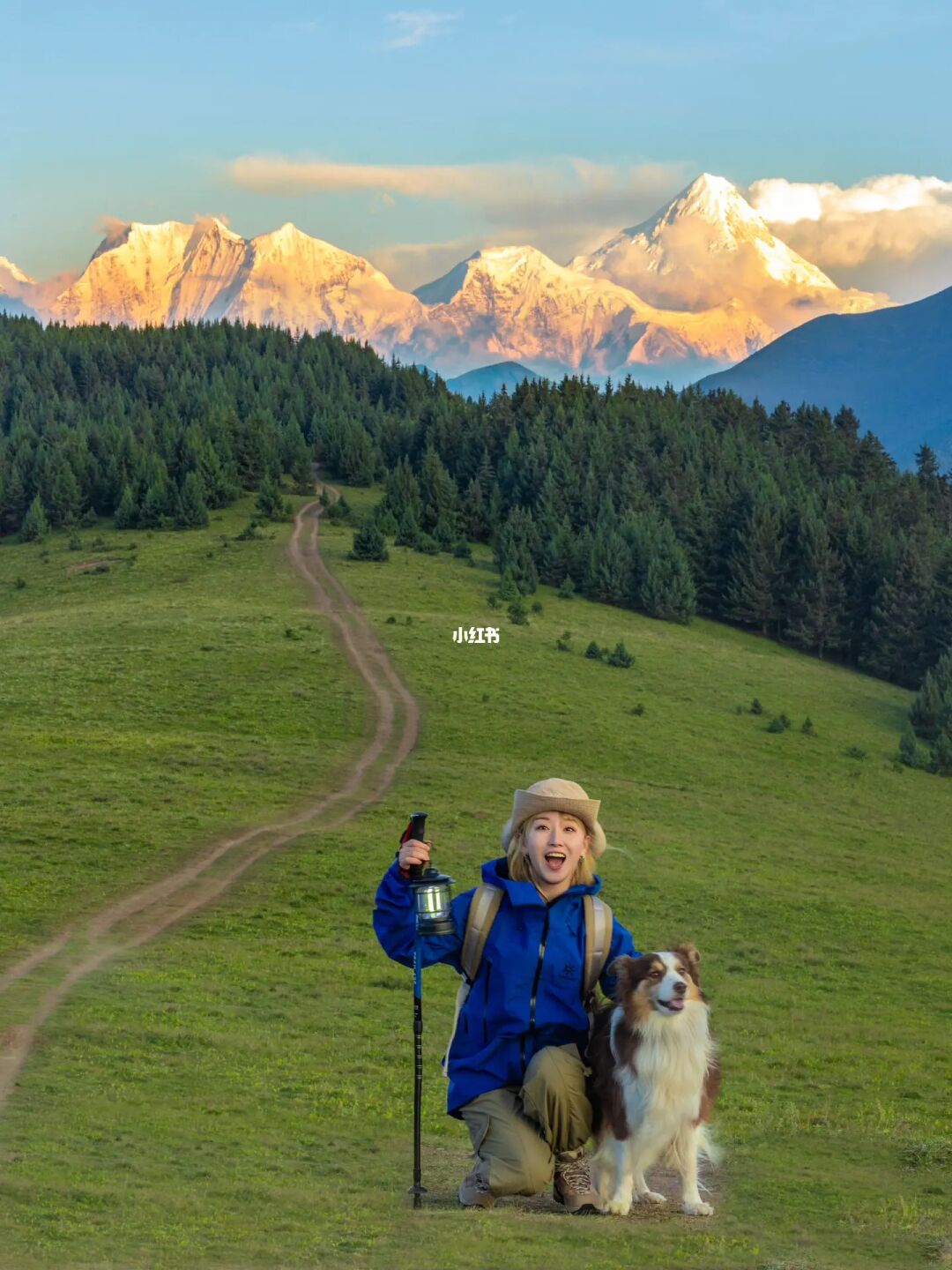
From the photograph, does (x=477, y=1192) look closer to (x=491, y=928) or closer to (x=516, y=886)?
(x=491, y=928)

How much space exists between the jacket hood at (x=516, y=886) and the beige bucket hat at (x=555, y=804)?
9.8 inches

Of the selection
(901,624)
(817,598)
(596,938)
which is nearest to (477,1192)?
(596,938)

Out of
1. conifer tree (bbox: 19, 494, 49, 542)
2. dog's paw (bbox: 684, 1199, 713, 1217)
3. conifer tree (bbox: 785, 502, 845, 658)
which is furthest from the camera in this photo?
conifer tree (bbox: 19, 494, 49, 542)

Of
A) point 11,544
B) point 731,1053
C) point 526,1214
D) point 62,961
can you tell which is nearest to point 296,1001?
point 62,961

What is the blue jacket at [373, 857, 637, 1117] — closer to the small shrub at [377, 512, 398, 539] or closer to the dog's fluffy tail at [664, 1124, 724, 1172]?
the dog's fluffy tail at [664, 1124, 724, 1172]

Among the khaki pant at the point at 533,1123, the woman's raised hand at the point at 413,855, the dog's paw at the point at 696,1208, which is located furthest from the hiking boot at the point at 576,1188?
the woman's raised hand at the point at 413,855

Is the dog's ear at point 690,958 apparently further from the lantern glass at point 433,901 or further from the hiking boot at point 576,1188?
the hiking boot at point 576,1188

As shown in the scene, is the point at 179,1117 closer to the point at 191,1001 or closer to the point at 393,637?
the point at 191,1001

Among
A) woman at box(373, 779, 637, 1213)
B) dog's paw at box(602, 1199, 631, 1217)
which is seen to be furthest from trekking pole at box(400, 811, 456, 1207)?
dog's paw at box(602, 1199, 631, 1217)

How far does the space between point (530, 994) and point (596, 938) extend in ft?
2.17

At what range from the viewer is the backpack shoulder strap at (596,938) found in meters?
11.3

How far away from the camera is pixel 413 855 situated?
11422mm

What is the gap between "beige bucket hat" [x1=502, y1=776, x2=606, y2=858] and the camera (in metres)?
11.3

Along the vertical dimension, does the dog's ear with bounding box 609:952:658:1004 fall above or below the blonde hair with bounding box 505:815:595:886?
below
